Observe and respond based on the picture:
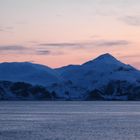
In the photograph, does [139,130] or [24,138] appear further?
[139,130]

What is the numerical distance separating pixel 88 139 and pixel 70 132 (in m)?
11.7

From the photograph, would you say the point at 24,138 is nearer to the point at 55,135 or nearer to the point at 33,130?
the point at 55,135

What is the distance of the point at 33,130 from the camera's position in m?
102

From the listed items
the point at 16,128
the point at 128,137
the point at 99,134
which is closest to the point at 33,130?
the point at 16,128

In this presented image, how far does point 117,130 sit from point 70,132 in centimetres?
931

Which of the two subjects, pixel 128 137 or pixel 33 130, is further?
pixel 33 130

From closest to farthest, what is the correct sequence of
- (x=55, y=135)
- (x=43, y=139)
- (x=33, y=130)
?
(x=43, y=139) < (x=55, y=135) < (x=33, y=130)

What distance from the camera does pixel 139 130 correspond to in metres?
103

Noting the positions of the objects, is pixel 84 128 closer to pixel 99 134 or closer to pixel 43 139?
pixel 99 134

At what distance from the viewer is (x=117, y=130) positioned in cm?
10369

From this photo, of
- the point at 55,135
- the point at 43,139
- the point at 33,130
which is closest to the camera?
the point at 43,139

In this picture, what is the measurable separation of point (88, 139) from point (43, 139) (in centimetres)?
628

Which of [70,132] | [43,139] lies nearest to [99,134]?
[70,132]

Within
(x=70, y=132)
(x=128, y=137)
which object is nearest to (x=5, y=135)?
(x=70, y=132)
